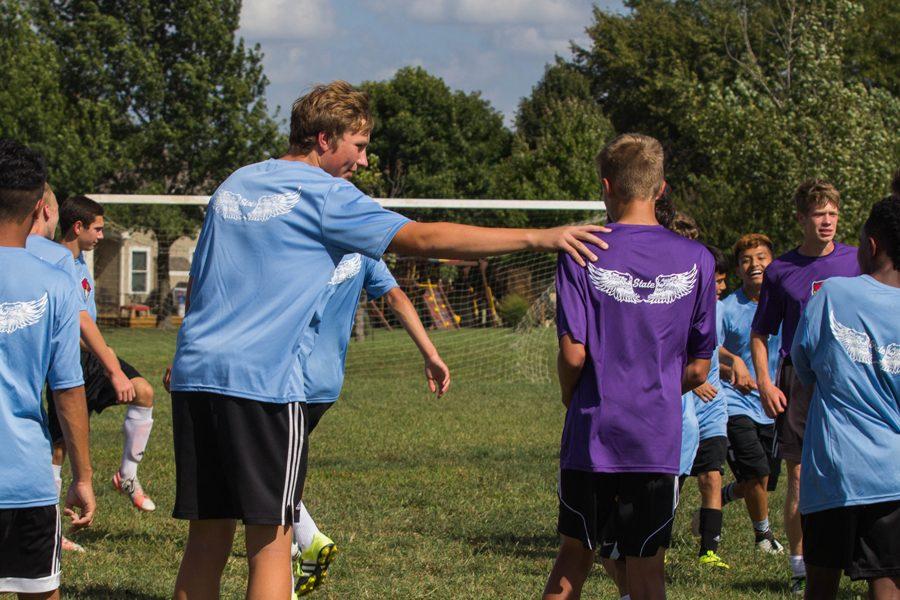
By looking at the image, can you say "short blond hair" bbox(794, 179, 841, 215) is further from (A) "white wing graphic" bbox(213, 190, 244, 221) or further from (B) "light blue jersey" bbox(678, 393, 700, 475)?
(A) "white wing graphic" bbox(213, 190, 244, 221)

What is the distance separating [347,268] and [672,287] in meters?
2.02

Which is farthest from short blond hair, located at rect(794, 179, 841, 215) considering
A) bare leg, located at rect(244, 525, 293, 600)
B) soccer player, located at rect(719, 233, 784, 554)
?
bare leg, located at rect(244, 525, 293, 600)

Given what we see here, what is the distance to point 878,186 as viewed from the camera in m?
22.1

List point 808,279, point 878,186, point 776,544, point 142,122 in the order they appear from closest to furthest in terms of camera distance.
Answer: point 808,279 < point 776,544 < point 878,186 < point 142,122

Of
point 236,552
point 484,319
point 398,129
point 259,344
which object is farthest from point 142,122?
point 259,344

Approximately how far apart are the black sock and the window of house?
42.9m

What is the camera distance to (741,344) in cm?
712

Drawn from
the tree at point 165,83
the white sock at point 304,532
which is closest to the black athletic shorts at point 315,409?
the white sock at point 304,532

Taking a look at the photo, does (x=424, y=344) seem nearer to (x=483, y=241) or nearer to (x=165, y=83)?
(x=483, y=241)

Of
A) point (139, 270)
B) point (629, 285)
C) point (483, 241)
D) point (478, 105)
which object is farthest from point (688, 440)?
point (478, 105)

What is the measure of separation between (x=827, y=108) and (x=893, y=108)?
8.04m

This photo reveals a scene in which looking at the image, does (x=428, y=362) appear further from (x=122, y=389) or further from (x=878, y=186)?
(x=878, y=186)

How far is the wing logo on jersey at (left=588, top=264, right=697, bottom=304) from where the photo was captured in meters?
3.62

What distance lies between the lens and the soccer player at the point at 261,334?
12.0ft
